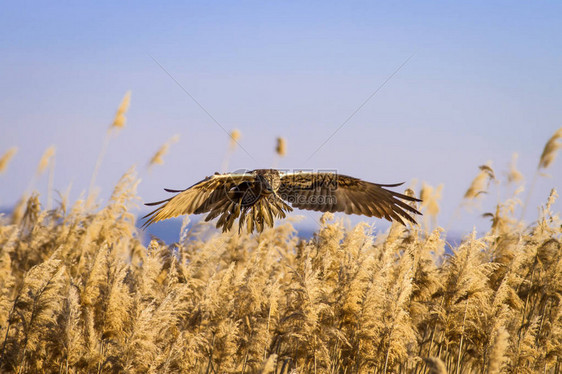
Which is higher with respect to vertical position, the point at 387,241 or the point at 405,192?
the point at 405,192

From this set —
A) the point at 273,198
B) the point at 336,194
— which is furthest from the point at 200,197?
the point at 336,194

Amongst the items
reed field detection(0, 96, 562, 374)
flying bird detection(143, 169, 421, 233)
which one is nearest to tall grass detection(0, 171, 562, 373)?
reed field detection(0, 96, 562, 374)

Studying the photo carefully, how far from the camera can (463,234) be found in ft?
19.8

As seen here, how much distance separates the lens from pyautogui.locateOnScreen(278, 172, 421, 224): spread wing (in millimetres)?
6477

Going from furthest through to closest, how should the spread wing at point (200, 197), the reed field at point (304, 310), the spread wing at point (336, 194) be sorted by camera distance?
the spread wing at point (336, 194) < the spread wing at point (200, 197) < the reed field at point (304, 310)

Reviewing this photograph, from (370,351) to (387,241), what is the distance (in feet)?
6.19

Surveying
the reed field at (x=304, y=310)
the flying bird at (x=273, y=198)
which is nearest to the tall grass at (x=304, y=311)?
the reed field at (x=304, y=310)

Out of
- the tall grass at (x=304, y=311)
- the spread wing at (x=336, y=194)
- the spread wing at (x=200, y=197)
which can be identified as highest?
the spread wing at (x=336, y=194)

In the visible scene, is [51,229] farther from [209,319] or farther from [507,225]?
[507,225]

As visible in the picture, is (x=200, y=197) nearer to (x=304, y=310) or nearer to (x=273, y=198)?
(x=273, y=198)

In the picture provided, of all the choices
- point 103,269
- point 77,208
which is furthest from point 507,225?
point 77,208

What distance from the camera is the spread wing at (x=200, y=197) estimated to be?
5.74 meters

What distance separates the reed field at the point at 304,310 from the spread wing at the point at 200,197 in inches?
21.2

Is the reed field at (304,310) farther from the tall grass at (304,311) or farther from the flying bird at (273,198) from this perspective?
the flying bird at (273,198)
